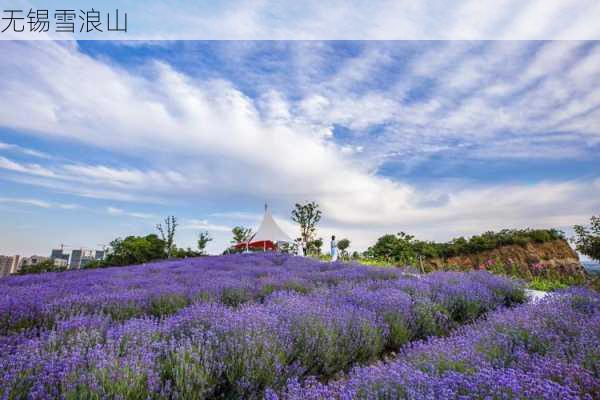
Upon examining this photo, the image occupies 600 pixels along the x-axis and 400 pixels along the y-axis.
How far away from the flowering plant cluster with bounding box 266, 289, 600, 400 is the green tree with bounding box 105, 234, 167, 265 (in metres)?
17.5

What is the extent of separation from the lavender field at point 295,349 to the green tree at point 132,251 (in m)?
15.1

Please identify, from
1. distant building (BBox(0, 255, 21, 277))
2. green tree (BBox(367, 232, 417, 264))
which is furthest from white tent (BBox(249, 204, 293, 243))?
distant building (BBox(0, 255, 21, 277))

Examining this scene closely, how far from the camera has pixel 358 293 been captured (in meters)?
4.20

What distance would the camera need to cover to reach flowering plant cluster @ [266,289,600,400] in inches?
62.7

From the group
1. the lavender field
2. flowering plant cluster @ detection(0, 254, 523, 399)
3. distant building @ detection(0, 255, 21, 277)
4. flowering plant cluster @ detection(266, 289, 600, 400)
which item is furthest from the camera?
distant building @ detection(0, 255, 21, 277)

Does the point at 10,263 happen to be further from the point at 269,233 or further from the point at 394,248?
the point at 394,248

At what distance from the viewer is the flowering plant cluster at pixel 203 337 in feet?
6.23

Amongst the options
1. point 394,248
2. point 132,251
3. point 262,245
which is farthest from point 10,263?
point 394,248

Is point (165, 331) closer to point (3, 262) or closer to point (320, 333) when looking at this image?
point (320, 333)

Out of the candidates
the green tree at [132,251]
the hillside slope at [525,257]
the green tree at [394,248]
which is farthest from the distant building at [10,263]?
the hillside slope at [525,257]

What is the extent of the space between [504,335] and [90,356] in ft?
8.92

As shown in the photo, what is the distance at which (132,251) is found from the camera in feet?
59.7

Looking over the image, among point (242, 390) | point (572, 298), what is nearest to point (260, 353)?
point (242, 390)

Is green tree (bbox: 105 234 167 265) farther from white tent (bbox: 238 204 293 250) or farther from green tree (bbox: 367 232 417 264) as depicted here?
green tree (bbox: 367 232 417 264)
